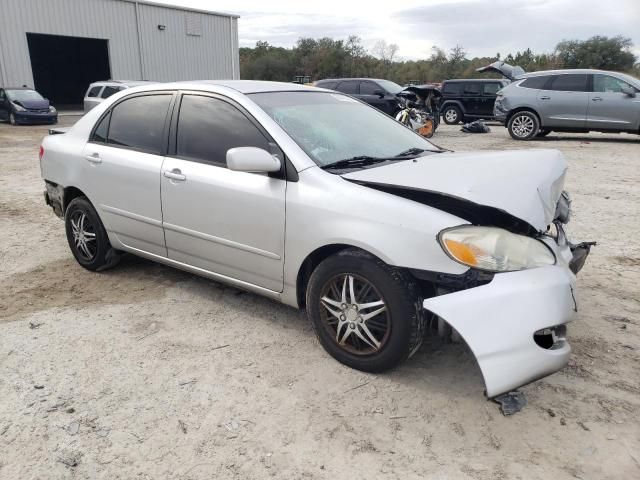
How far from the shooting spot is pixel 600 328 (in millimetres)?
3404

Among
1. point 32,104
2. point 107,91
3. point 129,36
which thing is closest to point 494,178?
point 107,91

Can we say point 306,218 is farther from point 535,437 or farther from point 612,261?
point 612,261

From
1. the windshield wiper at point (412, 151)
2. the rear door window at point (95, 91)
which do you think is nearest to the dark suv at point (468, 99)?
the rear door window at point (95, 91)

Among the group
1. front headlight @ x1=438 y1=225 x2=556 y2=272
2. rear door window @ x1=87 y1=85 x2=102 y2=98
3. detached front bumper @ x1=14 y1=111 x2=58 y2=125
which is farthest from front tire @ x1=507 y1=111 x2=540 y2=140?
detached front bumper @ x1=14 y1=111 x2=58 y2=125

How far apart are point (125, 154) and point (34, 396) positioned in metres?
1.93

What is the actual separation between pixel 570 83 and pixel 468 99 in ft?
20.6

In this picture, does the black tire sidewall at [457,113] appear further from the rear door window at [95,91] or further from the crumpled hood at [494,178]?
the crumpled hood at [494,178]

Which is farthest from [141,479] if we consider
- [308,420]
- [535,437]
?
[535,437]

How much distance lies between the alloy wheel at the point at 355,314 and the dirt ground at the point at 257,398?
0.62ft

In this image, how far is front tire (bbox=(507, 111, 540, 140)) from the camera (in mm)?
13648

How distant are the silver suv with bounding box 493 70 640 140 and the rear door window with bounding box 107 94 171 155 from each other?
12.0 m

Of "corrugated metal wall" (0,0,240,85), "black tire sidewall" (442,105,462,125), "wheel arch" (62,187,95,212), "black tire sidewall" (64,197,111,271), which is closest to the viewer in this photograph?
"black tire sidewall" (64,197,111,271)

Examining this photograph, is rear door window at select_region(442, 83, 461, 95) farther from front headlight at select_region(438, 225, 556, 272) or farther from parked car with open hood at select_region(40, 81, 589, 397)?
front headlight at select_region(438, 225, 556, 272)

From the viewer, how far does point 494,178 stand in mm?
2777
